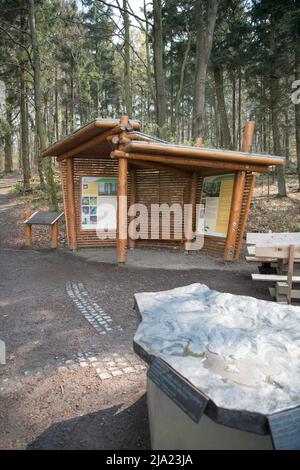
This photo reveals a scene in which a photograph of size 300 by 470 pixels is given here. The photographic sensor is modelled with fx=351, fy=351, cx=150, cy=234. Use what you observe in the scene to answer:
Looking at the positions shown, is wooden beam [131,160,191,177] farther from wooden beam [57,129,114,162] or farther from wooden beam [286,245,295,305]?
wooden beam [286,245,295,305]

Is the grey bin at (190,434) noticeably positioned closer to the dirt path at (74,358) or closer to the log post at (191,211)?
the dirt path at (74,358)

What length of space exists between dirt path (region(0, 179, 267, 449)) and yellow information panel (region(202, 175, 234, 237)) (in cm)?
184

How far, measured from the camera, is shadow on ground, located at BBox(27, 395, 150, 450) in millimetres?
2371

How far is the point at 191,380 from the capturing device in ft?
5.60

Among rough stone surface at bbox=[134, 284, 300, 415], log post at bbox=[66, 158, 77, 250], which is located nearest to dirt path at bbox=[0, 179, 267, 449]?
rough stone surface at bbox=[134, 284, 300, 415]

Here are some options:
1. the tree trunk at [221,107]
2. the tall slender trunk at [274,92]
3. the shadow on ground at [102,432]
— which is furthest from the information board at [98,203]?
the tree trunk at [221,107]

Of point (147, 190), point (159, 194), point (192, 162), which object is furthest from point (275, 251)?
point (147, 190)

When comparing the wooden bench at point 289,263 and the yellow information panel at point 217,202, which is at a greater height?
the yellow information panel at point 217,202

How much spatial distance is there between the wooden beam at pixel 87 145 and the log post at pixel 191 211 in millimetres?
2760

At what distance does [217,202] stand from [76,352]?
5847 mm

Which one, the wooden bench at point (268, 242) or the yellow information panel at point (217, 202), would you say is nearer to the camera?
the wooden bench at point (268, 242)

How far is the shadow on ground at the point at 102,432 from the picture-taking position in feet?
7.78

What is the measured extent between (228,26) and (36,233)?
12.4 meters

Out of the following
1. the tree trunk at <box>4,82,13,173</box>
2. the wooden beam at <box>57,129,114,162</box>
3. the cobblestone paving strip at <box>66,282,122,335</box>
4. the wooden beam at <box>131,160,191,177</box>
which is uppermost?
the tree trunk at <box>4,82,13,173</box>
